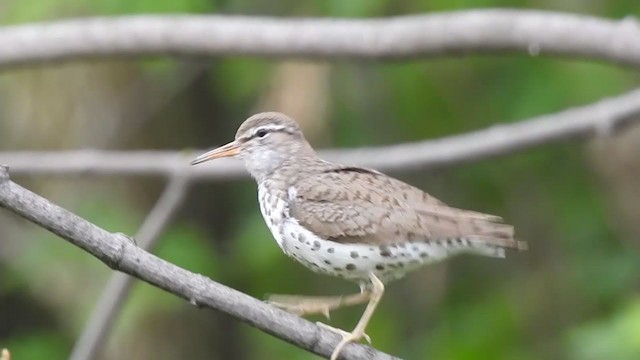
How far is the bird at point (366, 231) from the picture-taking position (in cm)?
439

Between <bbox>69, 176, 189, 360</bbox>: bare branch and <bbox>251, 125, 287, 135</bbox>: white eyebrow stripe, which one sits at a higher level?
<bbox>251, 125, 287, 135</bbox>: white eyebrow stripe

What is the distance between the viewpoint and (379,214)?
Result: 15.0 feet

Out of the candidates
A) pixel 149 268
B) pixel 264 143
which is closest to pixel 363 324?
pixel 149 268

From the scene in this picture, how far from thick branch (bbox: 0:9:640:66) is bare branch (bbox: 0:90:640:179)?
0.42 m

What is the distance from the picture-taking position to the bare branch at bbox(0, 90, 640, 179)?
7.20m

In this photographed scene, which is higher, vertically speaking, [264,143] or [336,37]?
[336,37]

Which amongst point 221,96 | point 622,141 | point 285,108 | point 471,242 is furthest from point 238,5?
point 471,242

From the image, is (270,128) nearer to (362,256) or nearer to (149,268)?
(362,256)

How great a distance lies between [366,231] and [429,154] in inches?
123

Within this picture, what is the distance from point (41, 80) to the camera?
988cm

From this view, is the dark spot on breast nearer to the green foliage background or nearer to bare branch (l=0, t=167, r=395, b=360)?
bare branch (l=0, t=167, r=395, b=360)

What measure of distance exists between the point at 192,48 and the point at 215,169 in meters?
0.91

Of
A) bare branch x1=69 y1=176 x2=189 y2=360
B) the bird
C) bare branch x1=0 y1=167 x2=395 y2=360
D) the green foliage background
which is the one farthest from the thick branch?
bare branch x1=0 y1=167 x2=395 y2=360

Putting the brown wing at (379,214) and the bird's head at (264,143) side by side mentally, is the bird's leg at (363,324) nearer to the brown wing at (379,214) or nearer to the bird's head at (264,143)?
the brown wing at (379,214)
